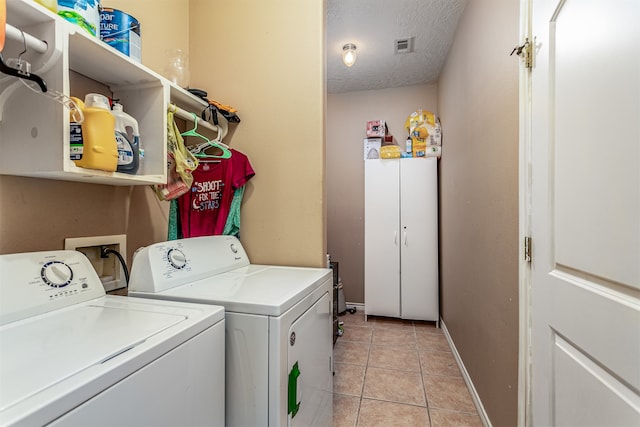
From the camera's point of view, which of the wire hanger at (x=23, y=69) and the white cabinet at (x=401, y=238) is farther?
the white cabinet at (x=401, y=238)

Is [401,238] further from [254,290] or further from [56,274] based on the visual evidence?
[56,274]

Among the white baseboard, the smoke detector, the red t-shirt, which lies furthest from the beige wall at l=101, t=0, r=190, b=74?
the white baseboard

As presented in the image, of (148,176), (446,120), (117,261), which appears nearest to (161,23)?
(148,176)

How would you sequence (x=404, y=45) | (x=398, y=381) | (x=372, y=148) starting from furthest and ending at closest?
1. (x=372, y=148)
2. (x=404, y=45)
3. (x=398, y=381)

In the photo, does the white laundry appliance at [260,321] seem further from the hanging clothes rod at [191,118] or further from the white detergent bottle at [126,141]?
the hanging clothes rod at [191,118]

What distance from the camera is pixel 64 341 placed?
0.68 m

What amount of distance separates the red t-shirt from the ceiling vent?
1.97 metres

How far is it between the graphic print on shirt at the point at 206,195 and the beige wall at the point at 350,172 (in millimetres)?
2191

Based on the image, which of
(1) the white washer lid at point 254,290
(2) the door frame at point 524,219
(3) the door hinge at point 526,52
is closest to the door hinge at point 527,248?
(2) the door frame at point 524,219

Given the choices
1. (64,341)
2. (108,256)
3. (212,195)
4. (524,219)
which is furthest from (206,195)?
(524,219)

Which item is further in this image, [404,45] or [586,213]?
[404,45]

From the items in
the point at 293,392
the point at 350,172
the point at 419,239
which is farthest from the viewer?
the point at 350,172

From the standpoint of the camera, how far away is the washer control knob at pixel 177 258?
116 centimetres

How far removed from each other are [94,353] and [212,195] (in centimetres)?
108
